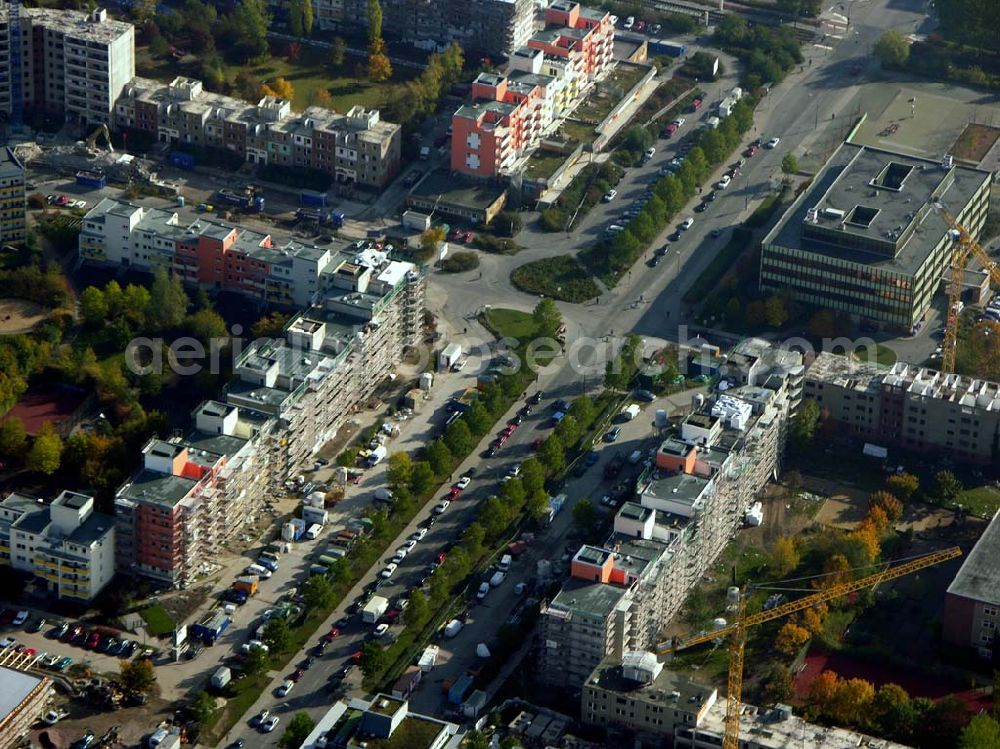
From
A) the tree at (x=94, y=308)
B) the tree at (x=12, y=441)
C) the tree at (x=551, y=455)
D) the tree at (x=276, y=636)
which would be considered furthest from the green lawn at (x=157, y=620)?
the tree at (x=94, y=308)

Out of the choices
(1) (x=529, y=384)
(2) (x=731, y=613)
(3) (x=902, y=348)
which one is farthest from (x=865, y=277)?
(2) (x=731, y=613)

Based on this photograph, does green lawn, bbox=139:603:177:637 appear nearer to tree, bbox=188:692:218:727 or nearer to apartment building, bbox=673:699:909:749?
tree, bbox=188:692:218:727

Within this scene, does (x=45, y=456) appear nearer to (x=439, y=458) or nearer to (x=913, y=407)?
(x=439, y=458)

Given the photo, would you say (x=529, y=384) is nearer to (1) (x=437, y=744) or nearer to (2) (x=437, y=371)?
(2) (x=437, y=371)

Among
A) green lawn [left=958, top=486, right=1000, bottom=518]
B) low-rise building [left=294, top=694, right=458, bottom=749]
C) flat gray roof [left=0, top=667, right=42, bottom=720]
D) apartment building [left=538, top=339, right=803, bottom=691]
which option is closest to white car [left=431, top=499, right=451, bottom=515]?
apartment building [left=538, top=339, right=803, bottom=691]

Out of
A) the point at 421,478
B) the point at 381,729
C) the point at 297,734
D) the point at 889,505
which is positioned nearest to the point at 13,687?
the point at 297,734
